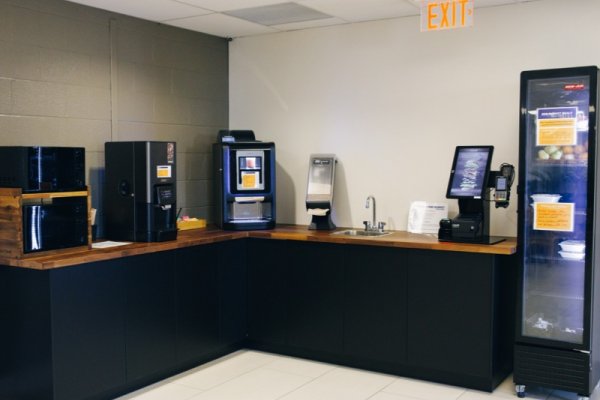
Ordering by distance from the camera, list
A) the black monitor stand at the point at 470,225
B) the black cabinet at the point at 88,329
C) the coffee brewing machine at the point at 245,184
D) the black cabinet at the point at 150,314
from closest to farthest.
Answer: the black cabinet at the point at 88,329 < the black cabinet at the point at 150,314 < the black monitor stand at the point at 470,225 < the coffee brewing machine at the point at 245,184

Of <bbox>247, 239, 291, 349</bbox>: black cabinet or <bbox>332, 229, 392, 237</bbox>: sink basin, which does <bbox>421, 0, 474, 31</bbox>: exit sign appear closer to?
<bbox>332, 229, 392, 237</bbox>: sink basin

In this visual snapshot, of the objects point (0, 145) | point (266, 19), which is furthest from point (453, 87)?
point (0, 145)

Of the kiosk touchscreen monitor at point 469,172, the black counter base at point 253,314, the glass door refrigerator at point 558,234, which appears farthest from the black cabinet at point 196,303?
the glass door refrigerator at point 558,234

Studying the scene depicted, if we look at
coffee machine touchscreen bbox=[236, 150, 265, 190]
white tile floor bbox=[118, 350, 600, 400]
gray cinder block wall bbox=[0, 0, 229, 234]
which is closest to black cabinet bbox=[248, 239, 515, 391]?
white tile floor bbox=[118, 350, 600, 400]

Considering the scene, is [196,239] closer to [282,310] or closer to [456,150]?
[282,310]

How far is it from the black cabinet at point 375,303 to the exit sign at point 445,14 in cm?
146

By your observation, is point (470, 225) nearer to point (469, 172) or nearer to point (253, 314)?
point (469, 172)

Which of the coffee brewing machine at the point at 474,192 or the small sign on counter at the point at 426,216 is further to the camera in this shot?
the small sign on counter at the point at 426,216

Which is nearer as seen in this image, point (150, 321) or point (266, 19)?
point (150, 321)

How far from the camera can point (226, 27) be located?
5379 millimetres

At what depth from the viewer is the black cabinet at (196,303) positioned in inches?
179

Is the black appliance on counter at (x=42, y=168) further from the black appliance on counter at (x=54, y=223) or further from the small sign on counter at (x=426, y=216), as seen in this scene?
the small sign on counter at (x=426, y=216)

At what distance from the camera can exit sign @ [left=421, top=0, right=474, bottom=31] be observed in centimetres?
408

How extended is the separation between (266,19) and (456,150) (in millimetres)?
1759
